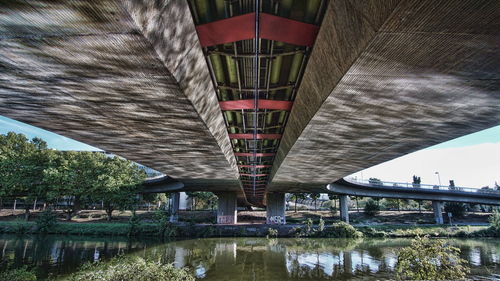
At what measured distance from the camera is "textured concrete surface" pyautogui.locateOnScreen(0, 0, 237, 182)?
14.0 ft

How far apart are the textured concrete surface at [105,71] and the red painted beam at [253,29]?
43 cm

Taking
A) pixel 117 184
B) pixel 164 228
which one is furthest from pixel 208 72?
pixel 117 184

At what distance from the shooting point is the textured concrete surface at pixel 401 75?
410 cm

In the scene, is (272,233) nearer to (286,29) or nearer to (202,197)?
(286,29)

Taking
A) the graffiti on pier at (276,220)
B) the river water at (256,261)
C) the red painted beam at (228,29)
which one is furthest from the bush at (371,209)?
the red painted beam at (228,29)

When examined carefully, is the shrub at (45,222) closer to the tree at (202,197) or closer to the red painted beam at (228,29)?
the tree at (202,197)

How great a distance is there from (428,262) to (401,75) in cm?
526

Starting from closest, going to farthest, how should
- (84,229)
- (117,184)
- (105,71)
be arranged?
(105,71) → (84,229) → (117,184)

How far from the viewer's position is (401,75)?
240 inches

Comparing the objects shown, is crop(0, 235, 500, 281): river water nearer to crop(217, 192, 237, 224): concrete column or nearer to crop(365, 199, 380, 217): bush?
crop(217, 192, 237, 224): concrete column

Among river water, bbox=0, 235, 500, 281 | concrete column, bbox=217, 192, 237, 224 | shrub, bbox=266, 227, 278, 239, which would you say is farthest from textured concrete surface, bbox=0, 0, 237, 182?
concrete column, bbox=217, 192, 237, 224

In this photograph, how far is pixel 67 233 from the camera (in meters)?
35.3

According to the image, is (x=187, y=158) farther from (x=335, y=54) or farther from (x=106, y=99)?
(x=335, y=54)

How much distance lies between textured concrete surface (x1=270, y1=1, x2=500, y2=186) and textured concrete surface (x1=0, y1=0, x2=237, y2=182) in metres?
3.01
